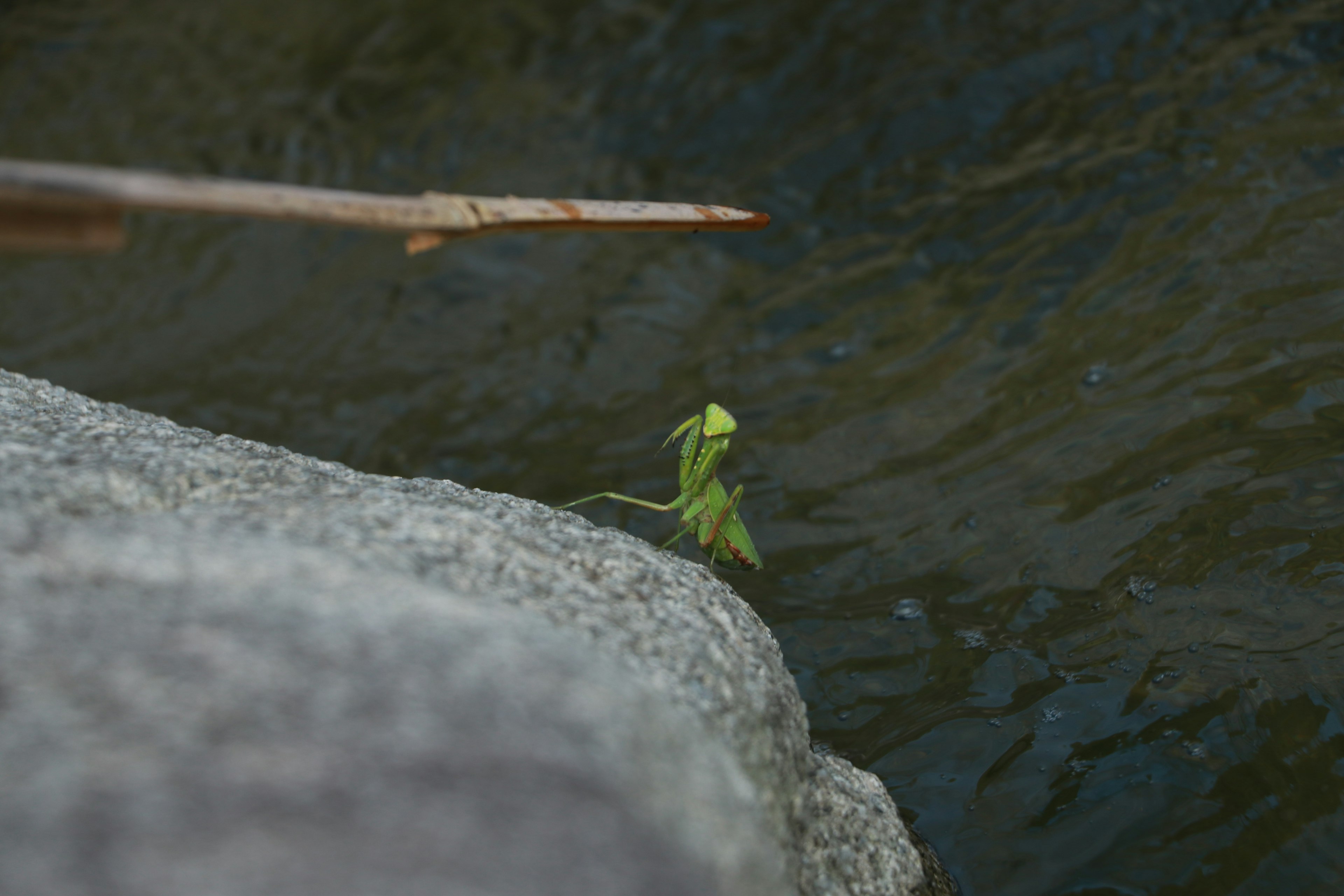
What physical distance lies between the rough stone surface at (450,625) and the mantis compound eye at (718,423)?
1.96 ft

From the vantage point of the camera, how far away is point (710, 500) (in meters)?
3.43

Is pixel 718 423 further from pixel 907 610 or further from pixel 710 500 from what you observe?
pixel 907 610

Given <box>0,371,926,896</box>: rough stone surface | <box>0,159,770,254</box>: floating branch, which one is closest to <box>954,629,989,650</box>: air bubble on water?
<box>0,371,926,896</box>: rough stone surface

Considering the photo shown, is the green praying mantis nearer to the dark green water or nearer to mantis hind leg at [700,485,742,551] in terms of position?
mantis hind leg at [700,485,742,551]

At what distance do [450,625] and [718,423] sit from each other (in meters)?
1.52

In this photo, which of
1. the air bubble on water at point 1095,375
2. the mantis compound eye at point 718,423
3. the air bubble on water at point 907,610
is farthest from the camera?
the air bubble on water at point 1095,375

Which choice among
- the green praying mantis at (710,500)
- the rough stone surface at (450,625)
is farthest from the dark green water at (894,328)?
the rough stone surface at (450,625)

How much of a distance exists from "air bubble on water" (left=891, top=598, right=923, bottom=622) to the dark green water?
0.03 m

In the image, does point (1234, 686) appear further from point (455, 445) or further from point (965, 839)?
point (455, 445)

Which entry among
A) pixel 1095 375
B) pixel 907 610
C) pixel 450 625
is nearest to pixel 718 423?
pixel 907 610

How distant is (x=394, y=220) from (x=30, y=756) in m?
1.13

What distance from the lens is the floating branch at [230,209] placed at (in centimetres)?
165

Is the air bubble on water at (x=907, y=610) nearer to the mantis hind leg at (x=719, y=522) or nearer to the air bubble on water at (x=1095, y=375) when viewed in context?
the mantis hind leg at (x=719, y=522)

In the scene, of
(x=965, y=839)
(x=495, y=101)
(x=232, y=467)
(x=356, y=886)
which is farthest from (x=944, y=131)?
(x=356, y=886)
